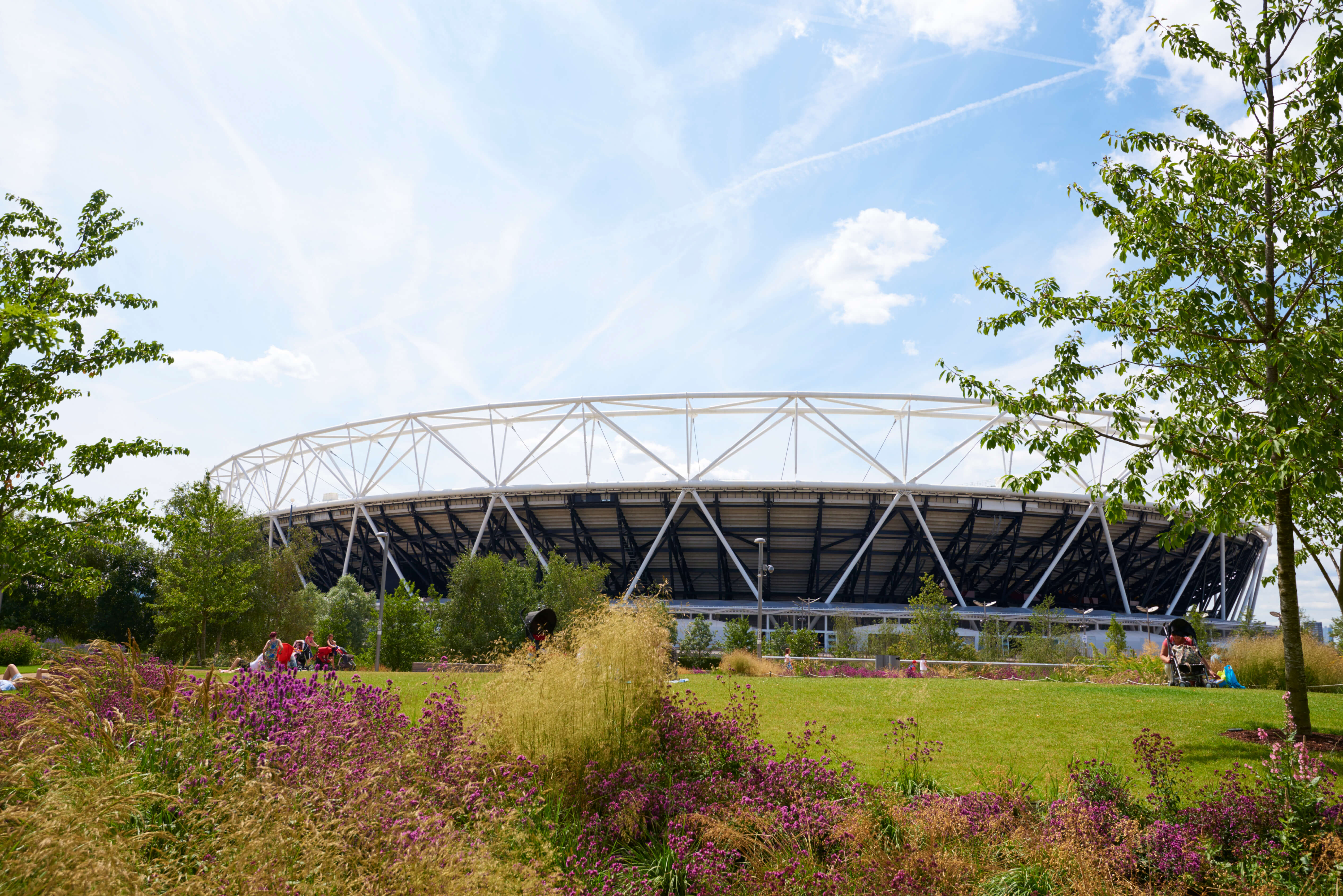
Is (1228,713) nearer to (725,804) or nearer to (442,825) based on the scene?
(725,804)

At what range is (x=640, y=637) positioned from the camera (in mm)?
7012

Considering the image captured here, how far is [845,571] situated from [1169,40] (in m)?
33.3

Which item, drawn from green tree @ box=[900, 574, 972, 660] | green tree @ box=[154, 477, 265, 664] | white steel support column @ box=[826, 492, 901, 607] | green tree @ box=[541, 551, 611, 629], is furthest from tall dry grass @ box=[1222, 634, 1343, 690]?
green tree @ box=[154, 477, 265, 664]

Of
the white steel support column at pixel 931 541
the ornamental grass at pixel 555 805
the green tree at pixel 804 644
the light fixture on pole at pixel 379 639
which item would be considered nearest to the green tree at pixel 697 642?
the green tree at pixel 804 644

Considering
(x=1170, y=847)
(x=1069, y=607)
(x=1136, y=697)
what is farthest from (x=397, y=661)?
(x=1069, y=607)

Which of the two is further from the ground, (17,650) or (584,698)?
(584,698)

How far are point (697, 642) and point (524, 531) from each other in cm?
1280

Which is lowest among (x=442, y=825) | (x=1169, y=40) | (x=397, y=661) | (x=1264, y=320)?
(x=397, y=661)

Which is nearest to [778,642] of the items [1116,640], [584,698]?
[1116,640]

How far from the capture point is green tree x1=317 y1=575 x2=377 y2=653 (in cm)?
3372

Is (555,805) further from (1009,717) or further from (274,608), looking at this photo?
(274,608)

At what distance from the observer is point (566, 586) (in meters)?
31.9

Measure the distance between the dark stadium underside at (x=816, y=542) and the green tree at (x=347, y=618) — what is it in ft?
26.8

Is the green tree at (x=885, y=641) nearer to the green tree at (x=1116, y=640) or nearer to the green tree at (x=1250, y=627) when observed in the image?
the green tree at (x=1116, y=640)
